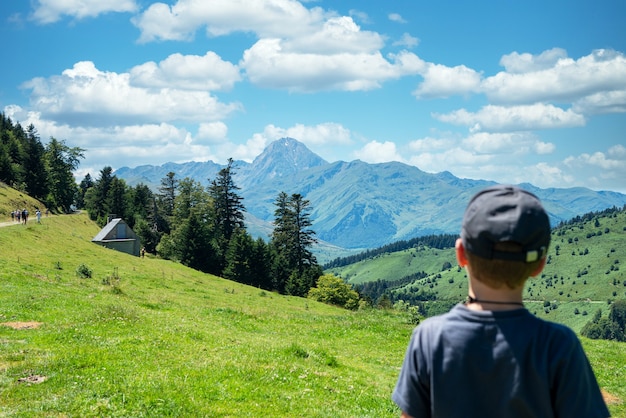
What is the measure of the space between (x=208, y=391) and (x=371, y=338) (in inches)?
584

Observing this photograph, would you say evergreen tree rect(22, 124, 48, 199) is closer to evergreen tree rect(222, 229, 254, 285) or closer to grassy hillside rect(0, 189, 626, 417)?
evergreen tree rect(222, 229, 254, 285)

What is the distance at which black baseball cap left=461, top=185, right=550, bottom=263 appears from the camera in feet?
11.6

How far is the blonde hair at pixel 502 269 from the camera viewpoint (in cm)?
360

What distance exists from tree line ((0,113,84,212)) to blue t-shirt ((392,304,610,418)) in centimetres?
11823

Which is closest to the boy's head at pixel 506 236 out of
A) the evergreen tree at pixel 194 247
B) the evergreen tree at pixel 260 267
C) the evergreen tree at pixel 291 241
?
the evergreen tree at pixel 260 267

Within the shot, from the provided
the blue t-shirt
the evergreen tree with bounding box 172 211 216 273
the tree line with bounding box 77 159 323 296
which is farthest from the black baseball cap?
the evergreen tree with bounding box 172 211 216 273

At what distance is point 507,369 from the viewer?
141 inches

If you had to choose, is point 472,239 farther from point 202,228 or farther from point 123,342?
point 202,228

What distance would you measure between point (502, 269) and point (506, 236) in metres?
0.26

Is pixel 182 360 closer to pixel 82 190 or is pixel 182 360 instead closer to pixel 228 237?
pixel 228 237

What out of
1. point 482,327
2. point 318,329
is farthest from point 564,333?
point 318,329

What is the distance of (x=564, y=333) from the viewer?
3.60m

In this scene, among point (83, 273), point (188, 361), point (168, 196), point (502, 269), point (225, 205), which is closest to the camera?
point (502, 269)

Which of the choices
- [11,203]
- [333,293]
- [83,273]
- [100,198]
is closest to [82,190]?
[100,198]
